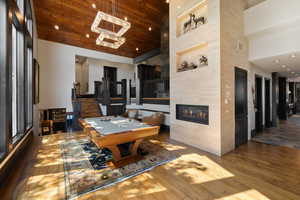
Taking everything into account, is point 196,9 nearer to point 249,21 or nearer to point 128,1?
point 249,21

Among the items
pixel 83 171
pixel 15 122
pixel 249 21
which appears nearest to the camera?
pixel 83 171

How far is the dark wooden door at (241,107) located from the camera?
372cm

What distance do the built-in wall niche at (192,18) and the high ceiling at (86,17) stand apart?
1.11m

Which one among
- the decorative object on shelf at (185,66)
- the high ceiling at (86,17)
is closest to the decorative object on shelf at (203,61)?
the decorative object on shelf at (185,66)

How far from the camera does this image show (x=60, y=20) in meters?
5.31

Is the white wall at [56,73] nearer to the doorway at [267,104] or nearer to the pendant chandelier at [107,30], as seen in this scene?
the pendant chandelier at [107,30]

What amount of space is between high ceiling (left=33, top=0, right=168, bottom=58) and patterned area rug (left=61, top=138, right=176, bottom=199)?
4.72m

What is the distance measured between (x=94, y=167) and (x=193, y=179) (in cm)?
190

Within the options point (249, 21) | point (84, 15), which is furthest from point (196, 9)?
point (84, 15)

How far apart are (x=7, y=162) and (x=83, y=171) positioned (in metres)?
1.20

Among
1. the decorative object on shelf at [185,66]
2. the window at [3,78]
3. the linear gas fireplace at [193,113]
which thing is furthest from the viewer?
the decorative object on shelf at [185,66]

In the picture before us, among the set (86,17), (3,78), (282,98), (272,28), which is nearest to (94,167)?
(3,78)

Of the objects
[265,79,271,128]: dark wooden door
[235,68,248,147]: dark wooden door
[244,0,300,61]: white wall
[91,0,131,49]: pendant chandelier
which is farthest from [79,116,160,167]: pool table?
[265,79,271,128]: dark wooden door

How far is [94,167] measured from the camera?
8.57ft
